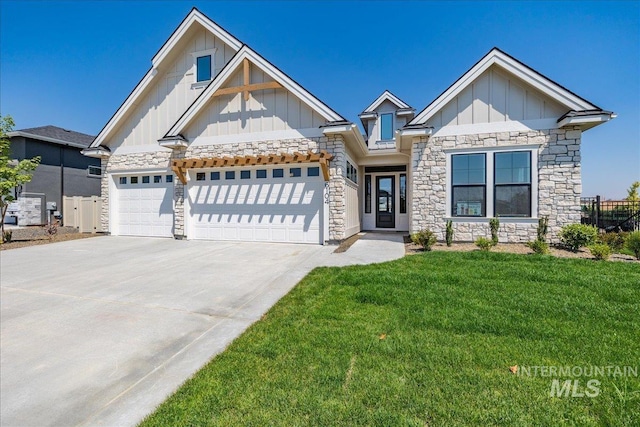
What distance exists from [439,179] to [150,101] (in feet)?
40.9

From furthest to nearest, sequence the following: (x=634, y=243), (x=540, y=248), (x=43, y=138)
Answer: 1. (x=43, y=138)
2. (x=540, y=248)
3. (x=634, y=243)

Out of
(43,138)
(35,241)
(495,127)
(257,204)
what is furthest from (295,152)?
(43,138)

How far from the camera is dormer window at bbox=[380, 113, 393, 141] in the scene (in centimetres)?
1714

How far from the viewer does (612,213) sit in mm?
12016

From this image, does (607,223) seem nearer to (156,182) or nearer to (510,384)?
(510,384)

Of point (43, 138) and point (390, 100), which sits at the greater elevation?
point (390, 100)

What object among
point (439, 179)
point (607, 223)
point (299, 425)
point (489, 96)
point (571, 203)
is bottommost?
point (299, 425)

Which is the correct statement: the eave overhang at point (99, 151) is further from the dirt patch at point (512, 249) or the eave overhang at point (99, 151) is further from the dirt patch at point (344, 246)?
the dirt patch at point (512, 249)

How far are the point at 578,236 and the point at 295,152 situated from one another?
29.2 ft

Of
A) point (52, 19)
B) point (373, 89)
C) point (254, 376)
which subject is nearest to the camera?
point (254, 376)

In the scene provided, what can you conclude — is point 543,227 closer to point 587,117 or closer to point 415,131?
point 587,117

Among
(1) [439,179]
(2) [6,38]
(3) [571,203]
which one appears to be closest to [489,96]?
(1) [439,179]

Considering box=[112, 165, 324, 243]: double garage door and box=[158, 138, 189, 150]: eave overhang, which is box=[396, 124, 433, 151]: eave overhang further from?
box=[158, 138, 189, 150]: eave overhang

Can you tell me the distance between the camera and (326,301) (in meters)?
4.52
